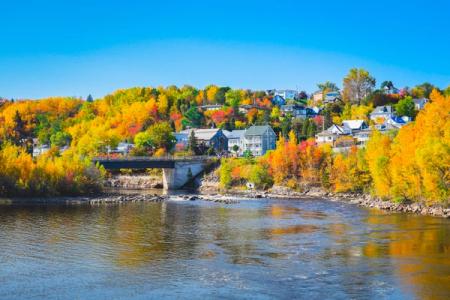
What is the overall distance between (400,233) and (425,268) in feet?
31.9

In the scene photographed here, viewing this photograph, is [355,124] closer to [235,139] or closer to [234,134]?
[235,139]

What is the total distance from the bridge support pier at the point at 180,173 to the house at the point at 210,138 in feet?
63.8

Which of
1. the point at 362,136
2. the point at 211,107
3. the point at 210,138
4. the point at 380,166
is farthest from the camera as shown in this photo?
the point at 211,107

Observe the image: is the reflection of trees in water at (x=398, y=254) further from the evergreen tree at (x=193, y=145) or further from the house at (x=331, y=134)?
the evergreen tree at (x=193, y=145)

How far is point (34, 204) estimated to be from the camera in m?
55.0

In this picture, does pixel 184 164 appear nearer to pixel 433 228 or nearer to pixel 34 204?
pixel 34 204

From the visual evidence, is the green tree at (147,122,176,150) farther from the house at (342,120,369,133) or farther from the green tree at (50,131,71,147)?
the house at (342,120,369,133)

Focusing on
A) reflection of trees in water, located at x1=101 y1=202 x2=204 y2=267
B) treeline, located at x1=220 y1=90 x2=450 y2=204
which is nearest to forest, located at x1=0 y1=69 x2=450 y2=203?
treeline, located at x1=220 y1=90 x2=450 y2=204

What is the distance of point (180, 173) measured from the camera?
3351 inches

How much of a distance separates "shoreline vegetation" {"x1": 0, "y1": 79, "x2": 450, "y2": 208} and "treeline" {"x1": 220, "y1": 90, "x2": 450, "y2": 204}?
11cm

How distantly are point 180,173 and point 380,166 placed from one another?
3903cm

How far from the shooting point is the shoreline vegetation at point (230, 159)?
48919 millimetres

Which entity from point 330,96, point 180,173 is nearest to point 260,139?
→ point 180,173

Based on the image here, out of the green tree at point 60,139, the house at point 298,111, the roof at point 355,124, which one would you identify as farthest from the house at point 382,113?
the green tree at point 60,139
